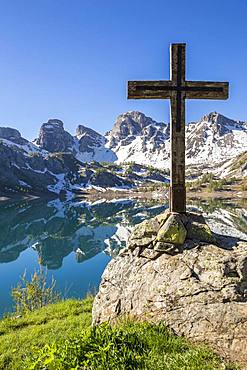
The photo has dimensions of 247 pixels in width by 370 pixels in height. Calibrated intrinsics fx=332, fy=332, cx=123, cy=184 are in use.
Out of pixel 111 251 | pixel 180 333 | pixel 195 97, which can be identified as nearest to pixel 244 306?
pixel 180 333

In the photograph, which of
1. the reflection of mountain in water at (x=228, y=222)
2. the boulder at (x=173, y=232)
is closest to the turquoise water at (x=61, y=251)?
the boulder at (x=173, y=232)

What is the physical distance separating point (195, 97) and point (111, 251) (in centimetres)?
4448

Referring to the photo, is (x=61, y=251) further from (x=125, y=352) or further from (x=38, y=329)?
(x=125, y=352)

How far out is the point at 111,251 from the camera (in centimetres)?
5269

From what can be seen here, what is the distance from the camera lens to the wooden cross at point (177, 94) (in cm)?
1016

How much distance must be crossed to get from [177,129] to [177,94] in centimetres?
111

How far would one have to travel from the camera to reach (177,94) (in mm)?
10305

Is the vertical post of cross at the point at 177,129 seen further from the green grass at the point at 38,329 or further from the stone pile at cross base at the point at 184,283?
the green grass at the point at 38,329

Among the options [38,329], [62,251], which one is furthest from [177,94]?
[62,251]

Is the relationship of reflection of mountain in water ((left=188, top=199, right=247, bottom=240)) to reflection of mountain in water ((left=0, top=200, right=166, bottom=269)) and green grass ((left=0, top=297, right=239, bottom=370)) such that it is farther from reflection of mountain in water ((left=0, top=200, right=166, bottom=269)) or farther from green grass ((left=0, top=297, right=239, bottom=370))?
green grass ((left=0, top=297, right=239, bottom=370))

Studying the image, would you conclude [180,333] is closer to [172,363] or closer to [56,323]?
[172,363]

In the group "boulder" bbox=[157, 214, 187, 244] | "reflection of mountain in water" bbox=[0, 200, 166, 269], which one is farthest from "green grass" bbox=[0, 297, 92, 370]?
"reflection of mountain in water" bbox=[0, 200, 166, 269]

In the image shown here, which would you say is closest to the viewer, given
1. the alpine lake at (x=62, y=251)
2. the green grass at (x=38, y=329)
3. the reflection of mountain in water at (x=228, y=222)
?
the green grass at (x=38, y=329)

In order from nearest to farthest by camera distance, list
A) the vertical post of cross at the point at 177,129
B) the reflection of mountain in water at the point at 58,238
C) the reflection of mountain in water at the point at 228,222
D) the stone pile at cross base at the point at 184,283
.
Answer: the stone pile at cross base at the point at 184,283
the vertical post of cross at the point at 177,129
the reflection of mountain in water at the point at 58,238
the reflection of mountain in water at the point at 228,222
